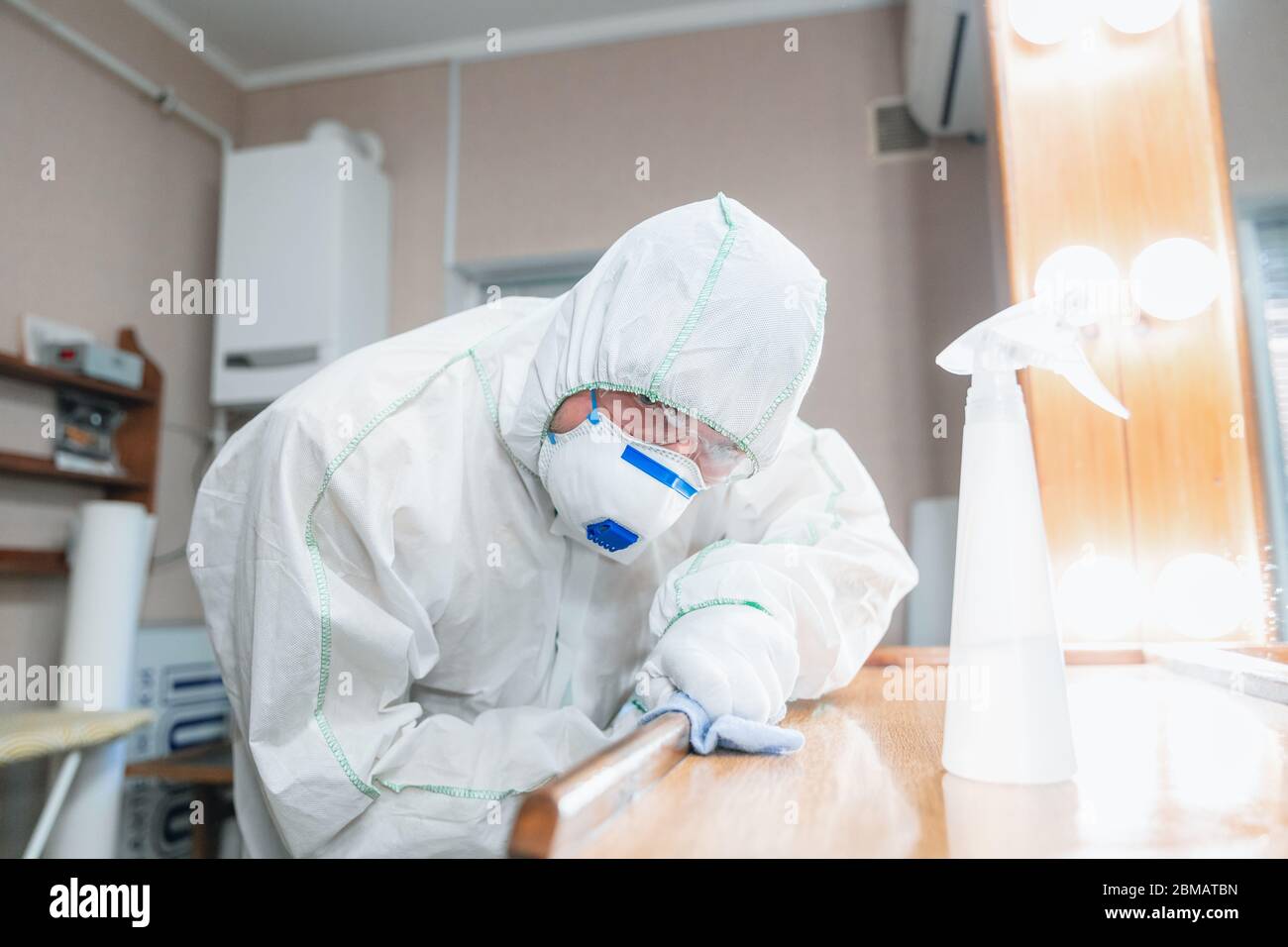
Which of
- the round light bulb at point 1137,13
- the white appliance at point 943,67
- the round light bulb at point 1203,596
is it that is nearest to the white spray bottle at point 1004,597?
the round light bulb at point 1203,596

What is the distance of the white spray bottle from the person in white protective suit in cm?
16

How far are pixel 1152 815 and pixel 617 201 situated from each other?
1.72 m

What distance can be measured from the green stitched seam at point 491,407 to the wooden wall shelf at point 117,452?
1.30m

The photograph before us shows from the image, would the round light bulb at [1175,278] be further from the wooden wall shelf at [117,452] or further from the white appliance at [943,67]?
the wooden wall shelf at [117,452]

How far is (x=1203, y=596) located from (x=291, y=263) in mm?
1900

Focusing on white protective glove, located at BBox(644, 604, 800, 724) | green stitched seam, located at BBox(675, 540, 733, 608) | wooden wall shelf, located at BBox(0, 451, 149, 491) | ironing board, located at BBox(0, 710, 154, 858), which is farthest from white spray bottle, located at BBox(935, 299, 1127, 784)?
wooden wall shelf, located at BBox(0, 451, 149, 491)

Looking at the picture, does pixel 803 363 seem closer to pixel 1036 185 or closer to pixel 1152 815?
pixel 1152 815

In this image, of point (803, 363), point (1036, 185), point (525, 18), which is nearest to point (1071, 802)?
point (803, 363)

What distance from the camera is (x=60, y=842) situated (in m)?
1.54

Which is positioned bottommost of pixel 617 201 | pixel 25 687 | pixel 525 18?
pixel 25 687

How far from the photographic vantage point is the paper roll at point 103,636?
1563 mm

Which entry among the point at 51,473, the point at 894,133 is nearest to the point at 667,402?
the point at 894,133

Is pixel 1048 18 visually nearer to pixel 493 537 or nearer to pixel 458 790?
pixel 493 537

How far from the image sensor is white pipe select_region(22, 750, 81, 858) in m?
1.42
